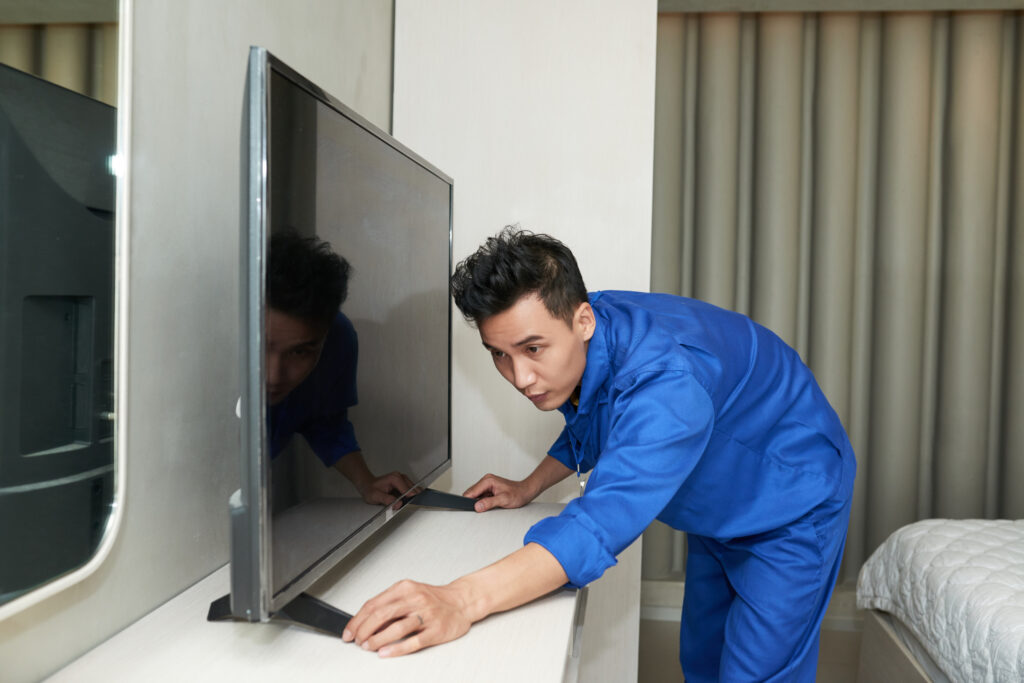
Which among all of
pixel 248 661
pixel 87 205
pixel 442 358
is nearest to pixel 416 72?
pixel 442 358

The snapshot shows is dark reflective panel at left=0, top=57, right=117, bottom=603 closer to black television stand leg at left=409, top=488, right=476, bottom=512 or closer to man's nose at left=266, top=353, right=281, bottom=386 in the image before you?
man's nose at left=266, top=353, right=281, bottom=386

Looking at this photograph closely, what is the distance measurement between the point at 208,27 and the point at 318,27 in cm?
43

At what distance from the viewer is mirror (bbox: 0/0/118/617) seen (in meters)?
0.68

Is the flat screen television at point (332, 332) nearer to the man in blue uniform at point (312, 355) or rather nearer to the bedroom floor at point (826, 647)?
the man in blue uniform at point (312, 355)

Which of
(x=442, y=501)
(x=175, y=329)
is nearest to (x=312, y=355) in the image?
(x=175, y=329)

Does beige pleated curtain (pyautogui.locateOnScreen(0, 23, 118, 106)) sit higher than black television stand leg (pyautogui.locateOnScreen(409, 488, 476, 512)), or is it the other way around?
beige pleated curtain (pyautogui.locateOnScreen(0, 23, 118, 106))

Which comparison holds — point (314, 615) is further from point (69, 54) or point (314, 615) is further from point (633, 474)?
point (69, 54)

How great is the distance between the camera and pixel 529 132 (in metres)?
1.80

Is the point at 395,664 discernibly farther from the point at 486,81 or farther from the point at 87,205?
the point at 486,81

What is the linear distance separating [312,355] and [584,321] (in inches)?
17.7

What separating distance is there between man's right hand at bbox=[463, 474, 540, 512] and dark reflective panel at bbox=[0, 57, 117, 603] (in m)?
0.71

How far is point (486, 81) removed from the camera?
5.93 feet

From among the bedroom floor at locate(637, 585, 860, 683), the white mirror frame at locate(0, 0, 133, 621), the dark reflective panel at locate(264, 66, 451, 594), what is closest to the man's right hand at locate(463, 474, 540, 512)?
the dark reflective panel at locate(264, 66, 451, 594)

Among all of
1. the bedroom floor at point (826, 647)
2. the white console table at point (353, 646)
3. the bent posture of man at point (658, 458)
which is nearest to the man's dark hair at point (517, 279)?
the bent posture of man at point (658, 458)
